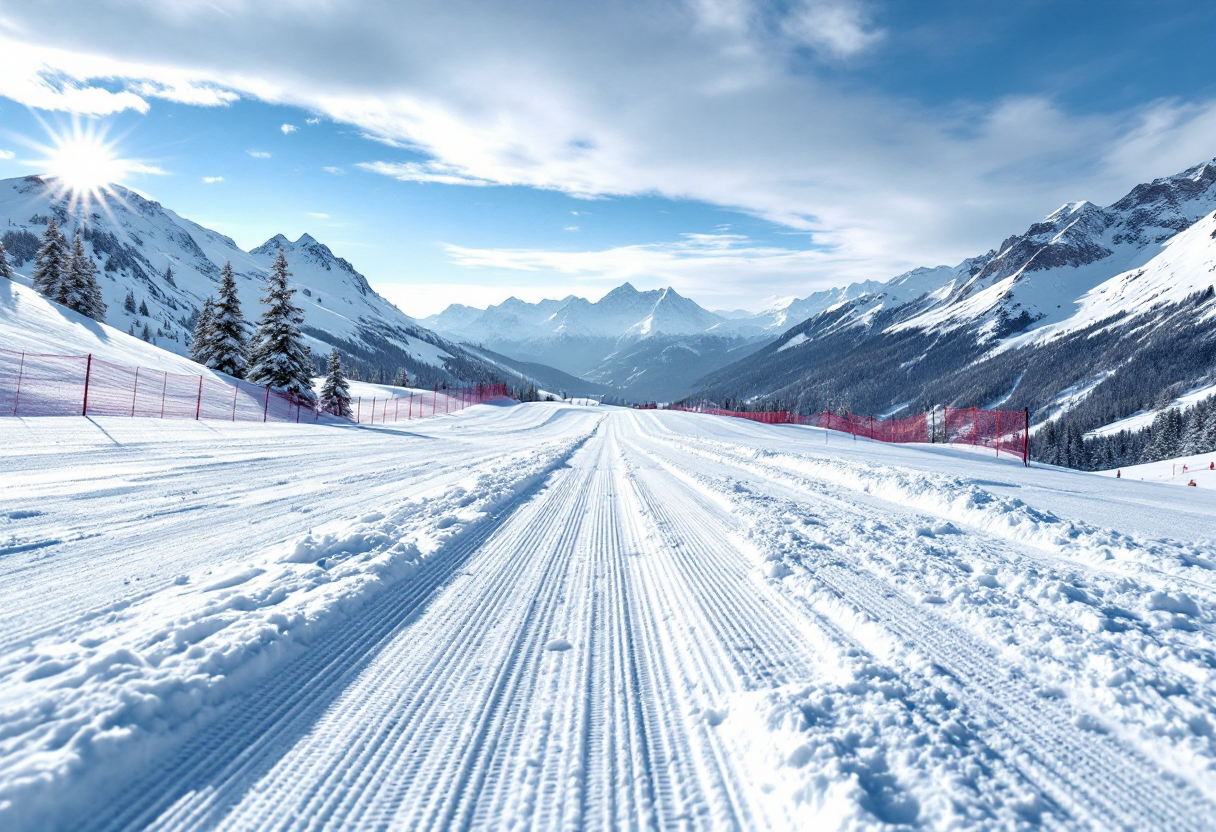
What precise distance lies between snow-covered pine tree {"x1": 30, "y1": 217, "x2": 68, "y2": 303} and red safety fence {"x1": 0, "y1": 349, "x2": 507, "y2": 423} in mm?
20125

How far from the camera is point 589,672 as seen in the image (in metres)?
3.36

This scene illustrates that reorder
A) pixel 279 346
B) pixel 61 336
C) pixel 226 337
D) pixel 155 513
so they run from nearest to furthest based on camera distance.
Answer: pixel 155 513
pixel 61 336
pixel 279 346
pixel 226 337

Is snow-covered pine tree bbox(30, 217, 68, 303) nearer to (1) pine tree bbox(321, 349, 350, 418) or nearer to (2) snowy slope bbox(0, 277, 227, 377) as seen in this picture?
(2) snowy slope bbox(0, 277, 227, 377)

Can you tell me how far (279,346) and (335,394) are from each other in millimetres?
6676

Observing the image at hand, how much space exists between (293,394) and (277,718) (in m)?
33.5

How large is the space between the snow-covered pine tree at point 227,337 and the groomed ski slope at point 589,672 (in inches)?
1242

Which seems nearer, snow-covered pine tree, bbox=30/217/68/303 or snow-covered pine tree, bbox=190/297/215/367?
snow-covered pine tree, bbox=190/297/215/367

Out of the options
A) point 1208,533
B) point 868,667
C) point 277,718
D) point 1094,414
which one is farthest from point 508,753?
point 1094,414

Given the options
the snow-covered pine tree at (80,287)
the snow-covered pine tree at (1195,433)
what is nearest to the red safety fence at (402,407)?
the snow-covered pine tree at (80,287)

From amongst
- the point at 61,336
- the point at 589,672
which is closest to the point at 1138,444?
the point at 589,672

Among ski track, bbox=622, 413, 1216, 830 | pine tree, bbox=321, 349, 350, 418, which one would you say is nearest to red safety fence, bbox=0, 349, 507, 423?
pine tree, bbox=321, 349, 350, 418

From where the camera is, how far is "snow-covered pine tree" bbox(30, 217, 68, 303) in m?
37.7

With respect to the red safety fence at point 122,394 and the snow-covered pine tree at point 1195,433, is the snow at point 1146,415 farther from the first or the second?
the red safety fence at point 122,394

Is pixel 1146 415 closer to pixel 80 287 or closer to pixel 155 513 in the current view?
pixel 155 513
